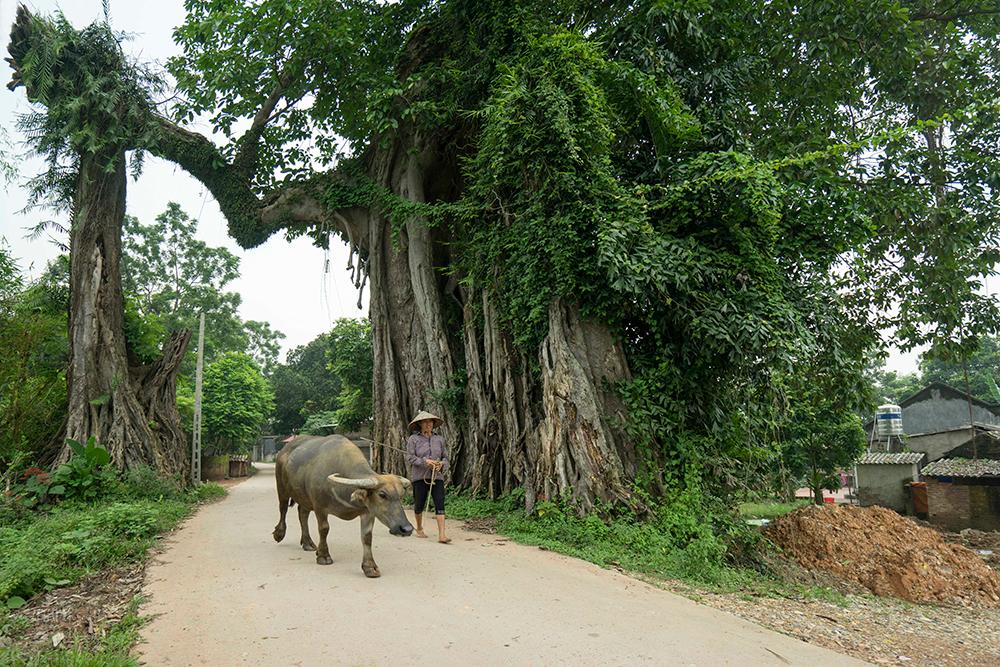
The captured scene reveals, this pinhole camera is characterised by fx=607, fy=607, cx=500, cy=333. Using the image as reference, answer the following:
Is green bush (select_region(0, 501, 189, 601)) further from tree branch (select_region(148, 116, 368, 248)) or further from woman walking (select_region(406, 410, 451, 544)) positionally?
tree branch (select_region(148, 116, 368, 248))

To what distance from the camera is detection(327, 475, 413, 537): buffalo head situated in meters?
5.21

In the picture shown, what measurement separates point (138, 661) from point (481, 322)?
771 cm

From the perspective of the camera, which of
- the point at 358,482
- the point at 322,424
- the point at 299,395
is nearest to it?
the point at 358,482

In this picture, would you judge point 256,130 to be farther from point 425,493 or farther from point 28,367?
point 425,493

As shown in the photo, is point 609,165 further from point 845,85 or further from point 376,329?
point 376,329

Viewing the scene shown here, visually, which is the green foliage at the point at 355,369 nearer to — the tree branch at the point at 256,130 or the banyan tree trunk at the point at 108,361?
the tree branch at the point at 256,130

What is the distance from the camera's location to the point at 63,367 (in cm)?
1241

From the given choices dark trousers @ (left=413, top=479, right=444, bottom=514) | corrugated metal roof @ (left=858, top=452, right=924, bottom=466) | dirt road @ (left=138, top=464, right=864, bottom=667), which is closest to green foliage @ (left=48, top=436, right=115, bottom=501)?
dirt road @ (left=138, top=464, right=864, bottom=667)

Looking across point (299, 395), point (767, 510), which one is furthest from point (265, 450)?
point (767, 510)

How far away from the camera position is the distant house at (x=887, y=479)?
19297mm

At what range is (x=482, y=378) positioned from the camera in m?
10.3

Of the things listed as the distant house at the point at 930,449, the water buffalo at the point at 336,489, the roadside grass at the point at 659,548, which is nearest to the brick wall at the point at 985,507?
the distant house at the point at 930,449

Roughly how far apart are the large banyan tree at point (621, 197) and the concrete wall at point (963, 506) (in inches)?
315

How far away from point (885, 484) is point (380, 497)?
65.6ft
